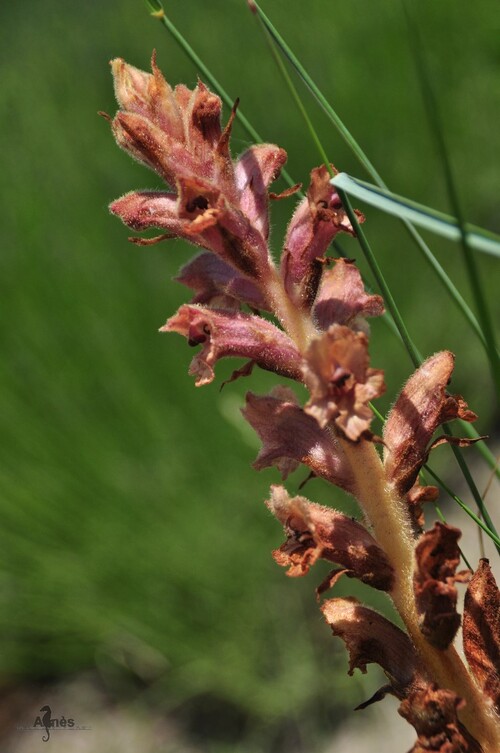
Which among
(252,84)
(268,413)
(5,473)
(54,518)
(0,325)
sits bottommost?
(268,413)

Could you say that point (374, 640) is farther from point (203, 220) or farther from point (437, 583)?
point (203, 220)

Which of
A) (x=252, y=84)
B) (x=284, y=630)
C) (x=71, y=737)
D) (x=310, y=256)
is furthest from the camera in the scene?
(x=252, y=84)

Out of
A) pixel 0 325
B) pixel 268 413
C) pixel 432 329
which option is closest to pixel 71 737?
pixel 0 325

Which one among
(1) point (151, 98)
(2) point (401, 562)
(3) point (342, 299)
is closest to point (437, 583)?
(2) point (401, 562)

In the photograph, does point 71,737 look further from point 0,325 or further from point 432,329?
point 432,329

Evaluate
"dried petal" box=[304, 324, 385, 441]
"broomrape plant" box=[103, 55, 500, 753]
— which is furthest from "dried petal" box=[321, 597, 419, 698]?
"dried petal" box=[304, 324, 385, 441]
